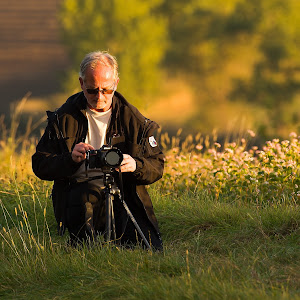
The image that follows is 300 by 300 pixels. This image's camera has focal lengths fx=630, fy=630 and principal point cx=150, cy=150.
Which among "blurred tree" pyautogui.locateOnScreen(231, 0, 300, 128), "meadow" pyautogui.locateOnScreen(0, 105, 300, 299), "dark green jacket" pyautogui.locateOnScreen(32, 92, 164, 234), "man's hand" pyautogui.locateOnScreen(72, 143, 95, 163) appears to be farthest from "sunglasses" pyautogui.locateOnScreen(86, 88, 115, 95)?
"blurred tree" pyautogui.locateOnScreen(231, 0, 300, 128)

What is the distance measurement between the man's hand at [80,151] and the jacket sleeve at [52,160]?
0.32 ft

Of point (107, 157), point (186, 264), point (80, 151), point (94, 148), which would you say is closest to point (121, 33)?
point (94, 148)

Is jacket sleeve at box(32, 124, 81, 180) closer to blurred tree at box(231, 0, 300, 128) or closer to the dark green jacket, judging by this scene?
the dark green jacket

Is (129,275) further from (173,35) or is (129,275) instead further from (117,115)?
(173,35)

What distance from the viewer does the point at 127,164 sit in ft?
14.6

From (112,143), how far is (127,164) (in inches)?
17.8

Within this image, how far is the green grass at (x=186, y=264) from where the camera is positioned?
11.8 feet

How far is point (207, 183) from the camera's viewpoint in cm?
712

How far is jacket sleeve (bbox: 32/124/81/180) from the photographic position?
461cm

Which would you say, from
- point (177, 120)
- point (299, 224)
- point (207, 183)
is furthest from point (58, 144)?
point (177, 120)

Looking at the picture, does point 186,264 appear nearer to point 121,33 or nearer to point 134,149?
point 134,149

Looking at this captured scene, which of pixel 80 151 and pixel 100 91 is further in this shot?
pixel 100 91

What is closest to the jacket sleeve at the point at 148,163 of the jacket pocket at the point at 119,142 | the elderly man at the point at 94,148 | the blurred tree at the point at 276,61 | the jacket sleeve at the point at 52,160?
the elderly man at the point at 94,148

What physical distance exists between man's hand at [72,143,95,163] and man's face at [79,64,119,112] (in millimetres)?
388
